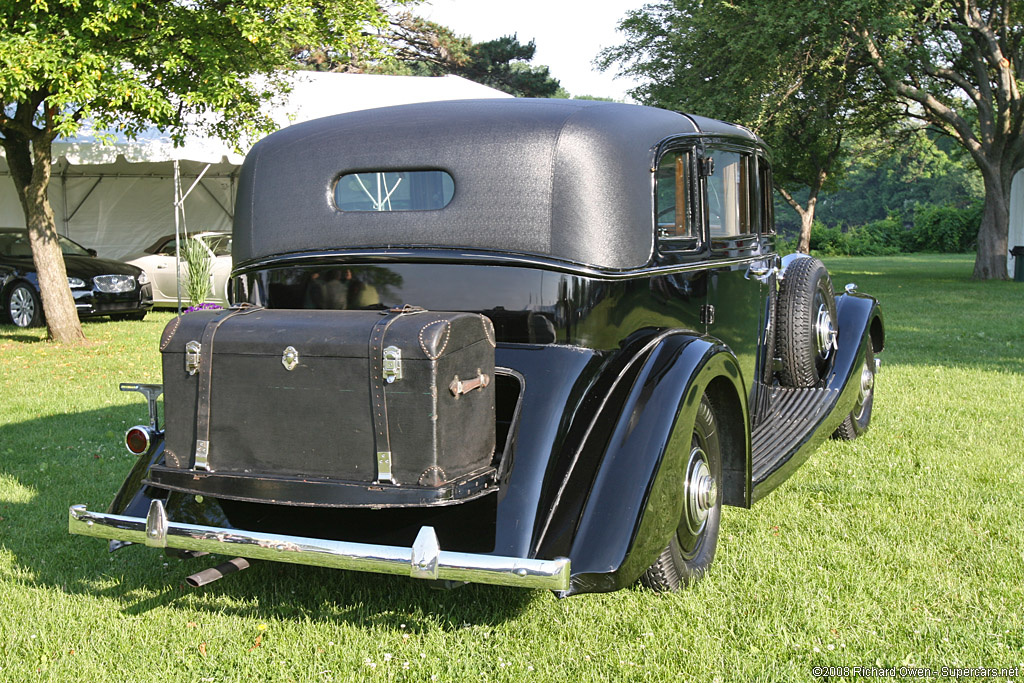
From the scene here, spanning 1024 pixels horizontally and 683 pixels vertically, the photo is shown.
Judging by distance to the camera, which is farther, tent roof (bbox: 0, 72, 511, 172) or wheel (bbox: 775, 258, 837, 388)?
tent roof (bbox: 0, 72, 511, 172)

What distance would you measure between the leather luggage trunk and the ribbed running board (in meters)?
1.72

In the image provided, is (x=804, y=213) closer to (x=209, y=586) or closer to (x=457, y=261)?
(x=457, y=261)

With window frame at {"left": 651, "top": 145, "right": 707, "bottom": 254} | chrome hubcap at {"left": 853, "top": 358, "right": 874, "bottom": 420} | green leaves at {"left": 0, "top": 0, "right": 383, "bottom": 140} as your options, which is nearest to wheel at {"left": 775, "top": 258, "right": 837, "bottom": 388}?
chrome hubcap at {"left": 853, "top": 358, "right": 874, "bottom": 420}

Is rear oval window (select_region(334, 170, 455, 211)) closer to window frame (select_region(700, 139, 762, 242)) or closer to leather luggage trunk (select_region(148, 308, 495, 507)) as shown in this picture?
leather luggage trunk (select_region(148, 308, 495, 507))

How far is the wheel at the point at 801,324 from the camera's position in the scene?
4.93m

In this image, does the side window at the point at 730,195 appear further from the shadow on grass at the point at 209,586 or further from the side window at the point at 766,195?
the shadow on grass at the point at 209,586

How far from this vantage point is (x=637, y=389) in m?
3.22

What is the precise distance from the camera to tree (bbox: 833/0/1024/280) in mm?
18109

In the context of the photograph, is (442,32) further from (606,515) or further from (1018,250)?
(606,515)

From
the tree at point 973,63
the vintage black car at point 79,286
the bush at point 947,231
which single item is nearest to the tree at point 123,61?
the vintage black car at point 79,286

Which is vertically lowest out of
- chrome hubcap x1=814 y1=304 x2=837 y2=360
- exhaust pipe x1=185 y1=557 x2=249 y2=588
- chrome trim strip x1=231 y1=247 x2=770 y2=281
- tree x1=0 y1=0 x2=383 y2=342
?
exhaust pipe x1=185 y1=557 x2=249 y2=588

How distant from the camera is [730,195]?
174 inches

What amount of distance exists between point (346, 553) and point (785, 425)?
107 inches

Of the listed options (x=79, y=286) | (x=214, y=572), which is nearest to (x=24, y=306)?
(x=79, y=286)
